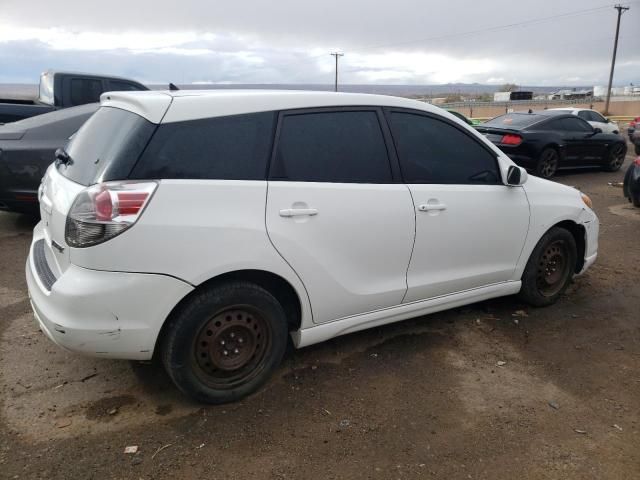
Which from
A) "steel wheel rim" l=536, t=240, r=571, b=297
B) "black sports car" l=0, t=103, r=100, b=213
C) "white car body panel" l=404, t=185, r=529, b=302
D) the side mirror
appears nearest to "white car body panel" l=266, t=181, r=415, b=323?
"white car body panel" l=404, t=185, r=529, b=302

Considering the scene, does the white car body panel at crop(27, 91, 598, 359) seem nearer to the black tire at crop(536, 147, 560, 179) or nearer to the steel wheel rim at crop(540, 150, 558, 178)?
the black tire at crop(536, 147, 560, 179)

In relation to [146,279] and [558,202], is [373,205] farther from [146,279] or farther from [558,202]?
[558,202]

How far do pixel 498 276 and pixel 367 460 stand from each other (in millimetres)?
1977

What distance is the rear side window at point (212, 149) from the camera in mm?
2605

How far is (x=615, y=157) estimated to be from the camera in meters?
12.8

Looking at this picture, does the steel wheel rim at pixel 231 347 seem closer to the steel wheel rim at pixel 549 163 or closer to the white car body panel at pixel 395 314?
the white car body panel at pixel 395 314

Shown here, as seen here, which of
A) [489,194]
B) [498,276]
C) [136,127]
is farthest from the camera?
[498,276]

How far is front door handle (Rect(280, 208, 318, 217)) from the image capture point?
285cm

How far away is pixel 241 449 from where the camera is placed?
2.62 metres

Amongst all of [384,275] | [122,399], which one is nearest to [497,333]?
[384,275]

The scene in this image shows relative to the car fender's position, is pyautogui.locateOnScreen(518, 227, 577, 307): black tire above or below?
below

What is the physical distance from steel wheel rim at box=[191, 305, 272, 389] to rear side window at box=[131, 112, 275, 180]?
743 mm

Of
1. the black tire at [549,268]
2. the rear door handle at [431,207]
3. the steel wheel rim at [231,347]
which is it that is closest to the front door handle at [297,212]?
the steel wheel rim at [231,347]

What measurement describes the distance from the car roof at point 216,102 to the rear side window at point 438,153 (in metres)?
0.28
